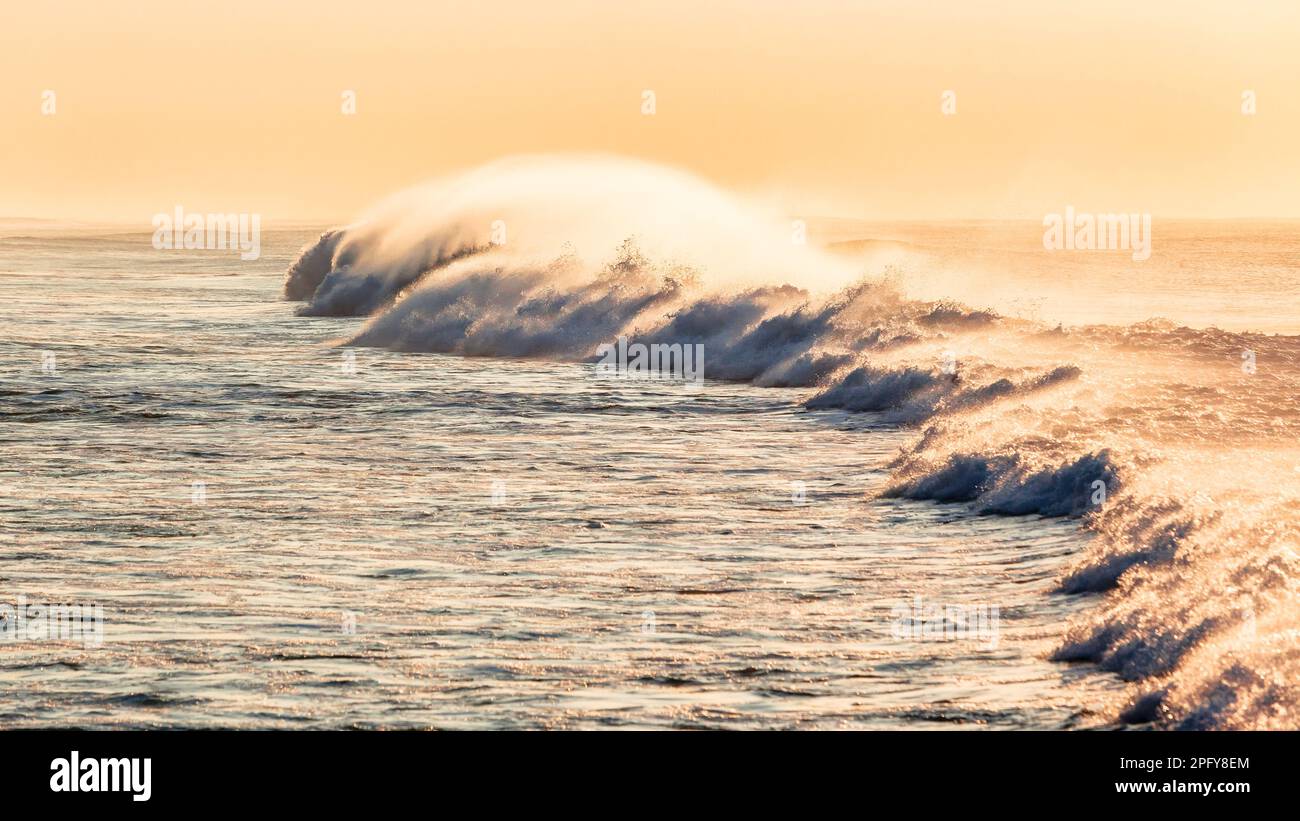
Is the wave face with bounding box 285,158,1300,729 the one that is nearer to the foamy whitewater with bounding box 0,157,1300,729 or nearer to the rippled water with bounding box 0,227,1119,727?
the foamy whitewater with bounding box 0,157,1300,729

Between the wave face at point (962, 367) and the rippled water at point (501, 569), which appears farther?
the wave face at point (962, 367)

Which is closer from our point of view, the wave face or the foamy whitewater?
the foamy whitewater

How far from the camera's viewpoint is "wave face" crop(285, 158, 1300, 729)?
11.4 metres

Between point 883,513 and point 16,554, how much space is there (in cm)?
825

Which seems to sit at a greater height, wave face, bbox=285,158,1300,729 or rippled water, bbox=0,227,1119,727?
wave face, bbox=285,158,1300,729

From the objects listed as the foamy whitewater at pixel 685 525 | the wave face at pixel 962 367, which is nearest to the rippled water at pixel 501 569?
the foamy whitewater at pixel 685 525

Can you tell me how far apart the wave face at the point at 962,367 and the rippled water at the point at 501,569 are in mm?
679

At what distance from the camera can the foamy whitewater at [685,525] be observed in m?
10.5

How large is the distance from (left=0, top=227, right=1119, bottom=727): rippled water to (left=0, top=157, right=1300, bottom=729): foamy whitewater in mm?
49

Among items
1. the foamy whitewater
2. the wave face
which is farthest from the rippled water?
the wave face

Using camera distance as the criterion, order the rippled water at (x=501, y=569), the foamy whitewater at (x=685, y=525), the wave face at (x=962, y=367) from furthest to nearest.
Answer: the wave face at (x=962, y=367), the foamy whitewater at (x=685, y=525), the rippled water at (x=501, y=569)

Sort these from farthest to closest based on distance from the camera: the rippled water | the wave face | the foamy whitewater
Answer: the wave face → the foamy whitewater → the rippled water

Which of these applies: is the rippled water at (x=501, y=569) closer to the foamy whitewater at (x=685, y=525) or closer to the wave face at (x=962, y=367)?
the foamy whitewater at (x=685, y=525)
